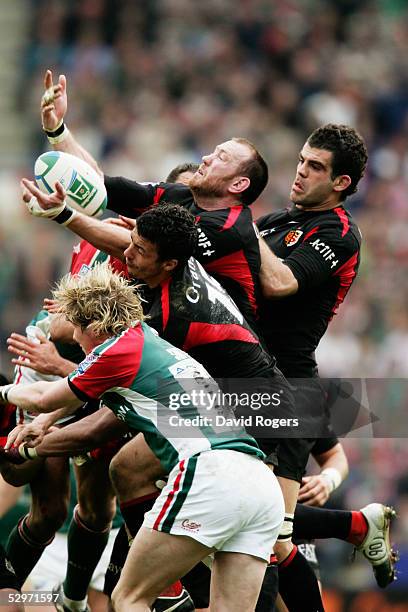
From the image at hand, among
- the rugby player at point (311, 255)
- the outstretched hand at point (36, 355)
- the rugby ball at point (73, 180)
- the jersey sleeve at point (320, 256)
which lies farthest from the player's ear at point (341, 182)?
the outstretched hand at point (36, 355)

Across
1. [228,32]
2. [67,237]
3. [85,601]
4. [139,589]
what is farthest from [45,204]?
[228,32]

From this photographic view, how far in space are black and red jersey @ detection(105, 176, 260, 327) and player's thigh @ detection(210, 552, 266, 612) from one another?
1.46 meters

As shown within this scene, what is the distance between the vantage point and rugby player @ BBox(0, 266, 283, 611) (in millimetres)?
5852

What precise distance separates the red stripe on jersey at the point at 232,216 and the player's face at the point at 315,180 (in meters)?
0.46

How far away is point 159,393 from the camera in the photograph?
19.6 ft

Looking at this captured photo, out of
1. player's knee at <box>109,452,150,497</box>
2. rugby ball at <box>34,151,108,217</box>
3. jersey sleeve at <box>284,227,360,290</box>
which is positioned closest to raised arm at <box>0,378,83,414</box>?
player's knee at <box>109,452,150,497</box>

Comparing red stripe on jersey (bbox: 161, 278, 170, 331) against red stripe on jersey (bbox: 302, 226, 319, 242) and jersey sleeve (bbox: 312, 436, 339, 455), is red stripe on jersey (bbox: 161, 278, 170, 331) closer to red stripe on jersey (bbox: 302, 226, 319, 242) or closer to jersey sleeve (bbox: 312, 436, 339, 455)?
red stripe on jersey (bbox: 302, 226, 319, 242)

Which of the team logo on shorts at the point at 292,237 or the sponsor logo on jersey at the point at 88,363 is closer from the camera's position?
the sponsor logo on jersey at the point at 88,363

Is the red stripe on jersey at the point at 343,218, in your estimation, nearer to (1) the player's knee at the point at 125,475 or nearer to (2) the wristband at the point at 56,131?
(2) the wristband at the point at 56,131

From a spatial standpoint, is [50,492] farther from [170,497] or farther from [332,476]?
[170,497]

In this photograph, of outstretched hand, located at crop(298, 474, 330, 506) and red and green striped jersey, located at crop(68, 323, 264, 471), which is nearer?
red and green striped jersey, located at crop(68, 323, 264, 471)

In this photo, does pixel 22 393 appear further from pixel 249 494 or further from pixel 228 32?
pixel 228 32

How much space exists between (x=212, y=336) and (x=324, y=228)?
103 cm

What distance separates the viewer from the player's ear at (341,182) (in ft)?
23.4
